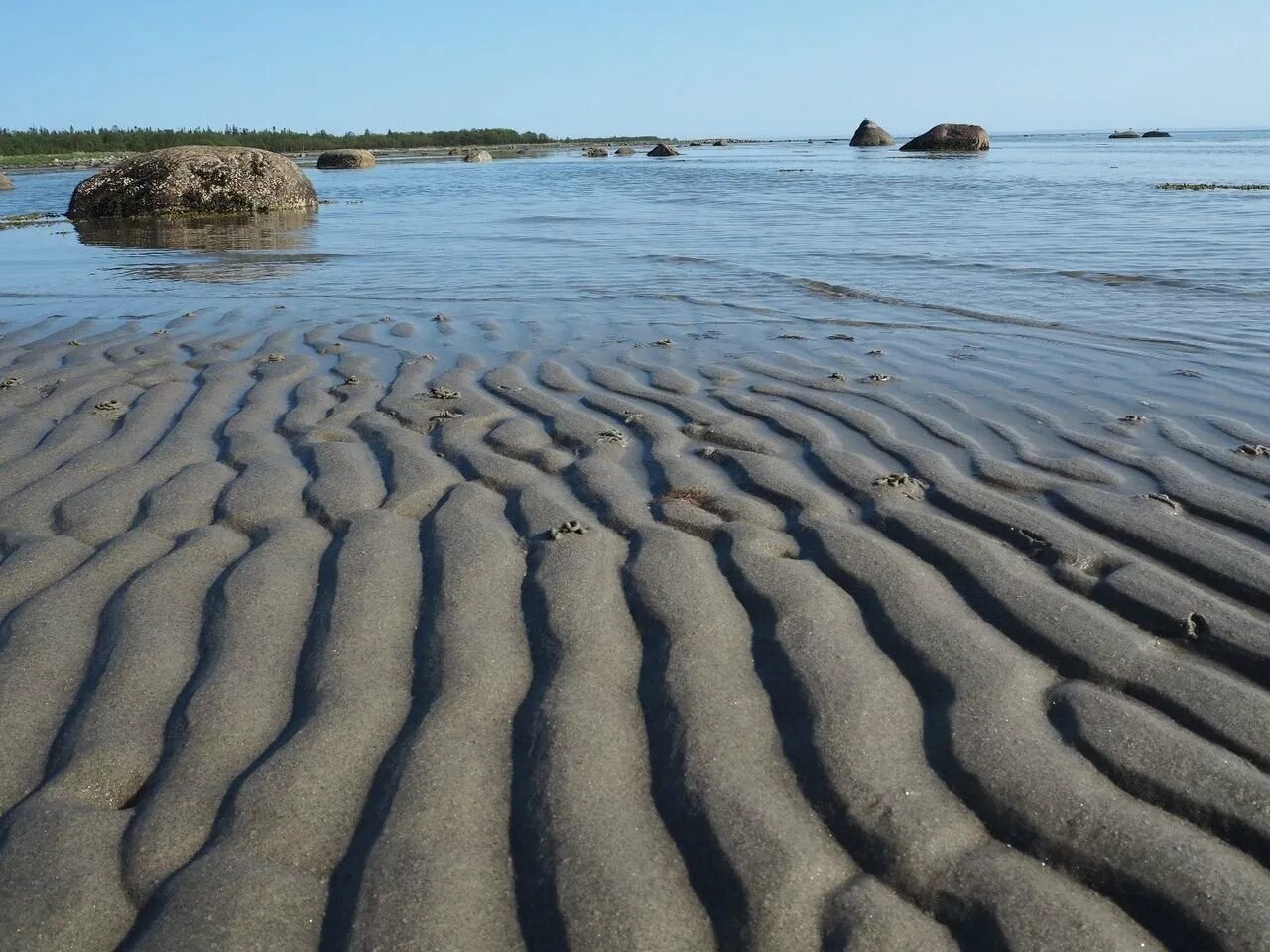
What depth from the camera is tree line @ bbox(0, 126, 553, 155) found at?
2299 inches

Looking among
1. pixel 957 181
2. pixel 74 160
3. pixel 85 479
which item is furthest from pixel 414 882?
pixel 74 160

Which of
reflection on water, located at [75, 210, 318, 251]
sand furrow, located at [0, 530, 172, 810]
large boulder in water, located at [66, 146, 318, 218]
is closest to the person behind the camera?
sand furrow, located at [0, 530, 172, 810]

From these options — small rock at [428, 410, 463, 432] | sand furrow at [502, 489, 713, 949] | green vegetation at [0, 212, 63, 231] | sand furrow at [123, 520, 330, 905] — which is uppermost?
sand furrow at [502, 489, 713, 949]

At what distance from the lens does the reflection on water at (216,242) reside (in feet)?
34.9

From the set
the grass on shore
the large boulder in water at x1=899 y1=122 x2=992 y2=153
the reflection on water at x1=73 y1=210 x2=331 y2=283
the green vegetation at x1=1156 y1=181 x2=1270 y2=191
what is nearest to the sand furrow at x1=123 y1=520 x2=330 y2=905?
the reflection on water at x1=73 y1=210 x2=331 y2=283

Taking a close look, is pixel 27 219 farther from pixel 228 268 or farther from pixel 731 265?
pixel 731 265

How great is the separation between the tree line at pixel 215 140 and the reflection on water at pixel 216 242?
96.1ft

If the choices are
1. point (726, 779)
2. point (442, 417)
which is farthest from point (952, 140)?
point (726, 779)

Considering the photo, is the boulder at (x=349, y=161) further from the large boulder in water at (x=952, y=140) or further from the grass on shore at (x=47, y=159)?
the large boulder in water at (x=952, y=140)

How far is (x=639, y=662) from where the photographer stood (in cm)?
255

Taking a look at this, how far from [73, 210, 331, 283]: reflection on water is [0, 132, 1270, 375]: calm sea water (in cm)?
7

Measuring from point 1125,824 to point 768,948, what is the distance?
737mm

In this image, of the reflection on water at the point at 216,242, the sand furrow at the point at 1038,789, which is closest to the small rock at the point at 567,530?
the sand furrow at the point at 1038,789

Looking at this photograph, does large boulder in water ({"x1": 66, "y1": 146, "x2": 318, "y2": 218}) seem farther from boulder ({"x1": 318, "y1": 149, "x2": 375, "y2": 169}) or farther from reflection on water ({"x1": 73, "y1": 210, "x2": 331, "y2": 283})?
boulder ({"x1": 318, "y1": 149, "x2": 375, "y2": 169})
